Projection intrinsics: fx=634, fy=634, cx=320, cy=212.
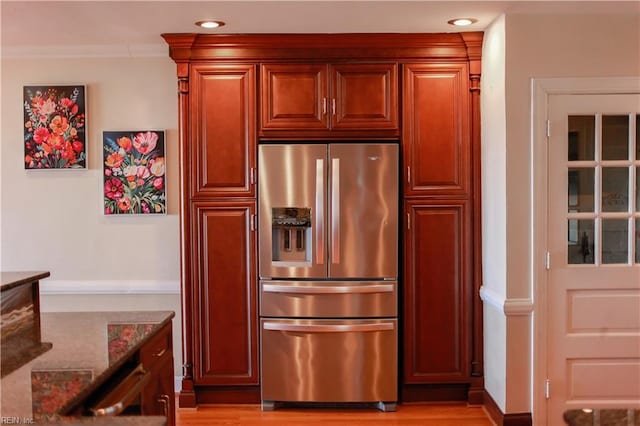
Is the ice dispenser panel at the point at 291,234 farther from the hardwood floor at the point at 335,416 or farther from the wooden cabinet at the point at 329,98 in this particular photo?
the hardwood floor at the point at 335,416

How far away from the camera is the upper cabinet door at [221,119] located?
3836 mm

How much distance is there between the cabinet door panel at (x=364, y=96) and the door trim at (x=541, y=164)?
855mm

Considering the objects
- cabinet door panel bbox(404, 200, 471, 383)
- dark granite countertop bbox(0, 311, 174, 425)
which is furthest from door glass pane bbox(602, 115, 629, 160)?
dark granite countertop bbox(0, 311, 174, 425)

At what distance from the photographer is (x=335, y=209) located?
3.78 metres

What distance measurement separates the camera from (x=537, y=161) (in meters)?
3.37

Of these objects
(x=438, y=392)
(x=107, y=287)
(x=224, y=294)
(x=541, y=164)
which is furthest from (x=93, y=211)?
(x=541, y=164)

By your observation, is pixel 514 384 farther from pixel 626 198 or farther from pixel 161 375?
pixel 161 375

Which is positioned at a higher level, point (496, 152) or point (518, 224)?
point (496, 152)

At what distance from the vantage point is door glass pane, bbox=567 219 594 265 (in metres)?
3.39

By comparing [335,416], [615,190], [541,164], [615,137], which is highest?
[615,137]

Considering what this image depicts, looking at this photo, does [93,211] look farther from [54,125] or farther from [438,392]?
[438,392]

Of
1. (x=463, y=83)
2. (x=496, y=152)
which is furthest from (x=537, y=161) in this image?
(x=463, y=83)

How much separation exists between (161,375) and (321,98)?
1.98 metres

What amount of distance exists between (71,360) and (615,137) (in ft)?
9.37
